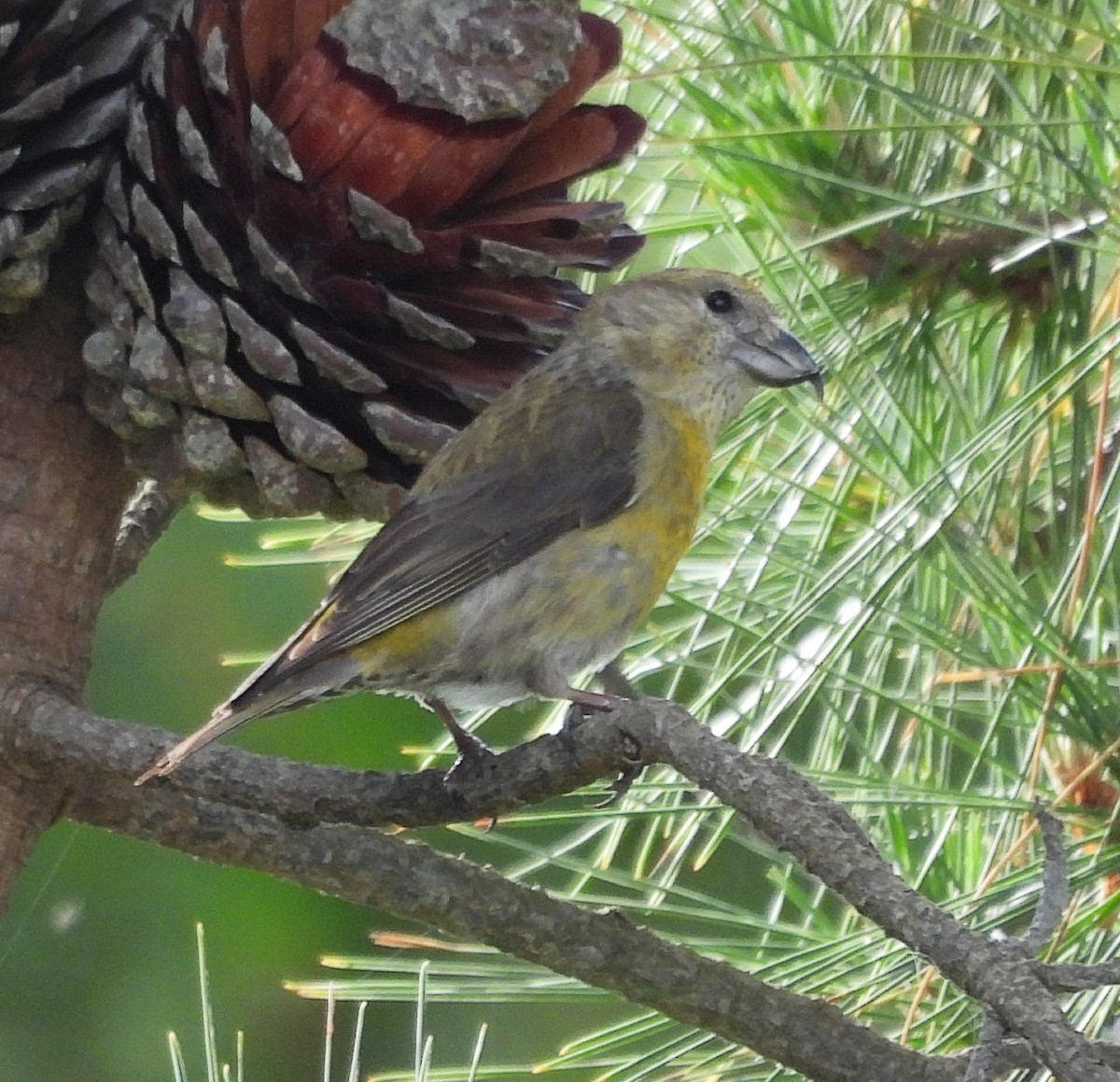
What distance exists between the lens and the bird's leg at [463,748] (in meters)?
1.32

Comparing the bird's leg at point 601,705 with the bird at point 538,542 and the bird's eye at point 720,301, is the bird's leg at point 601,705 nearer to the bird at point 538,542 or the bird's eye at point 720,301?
the bird at point 538,542

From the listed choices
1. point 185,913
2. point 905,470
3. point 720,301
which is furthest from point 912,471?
point 185,913

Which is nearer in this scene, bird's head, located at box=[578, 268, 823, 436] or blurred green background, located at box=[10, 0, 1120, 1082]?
blurred green background, located at box=[10, 0, 1120, 1082]

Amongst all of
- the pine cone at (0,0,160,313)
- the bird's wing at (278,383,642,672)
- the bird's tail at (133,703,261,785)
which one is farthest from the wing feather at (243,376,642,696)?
the pine cone at (0,0,160,313)

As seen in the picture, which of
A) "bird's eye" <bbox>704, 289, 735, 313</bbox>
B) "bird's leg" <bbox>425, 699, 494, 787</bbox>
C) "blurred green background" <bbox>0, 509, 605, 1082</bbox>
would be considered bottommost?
"blurred green background" <bbox>0, 509, 605, 1082</bbox>

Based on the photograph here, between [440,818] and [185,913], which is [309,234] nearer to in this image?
[440,818]

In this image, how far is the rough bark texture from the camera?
4.02 feet

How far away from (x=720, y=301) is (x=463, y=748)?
0.59 metres

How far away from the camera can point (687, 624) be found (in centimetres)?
157

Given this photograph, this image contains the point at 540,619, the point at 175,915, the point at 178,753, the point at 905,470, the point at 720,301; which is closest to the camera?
the point at 178,753

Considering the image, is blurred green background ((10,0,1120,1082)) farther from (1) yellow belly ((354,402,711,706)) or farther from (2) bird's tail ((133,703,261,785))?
(2) bird's tail ((133,703,261,785))

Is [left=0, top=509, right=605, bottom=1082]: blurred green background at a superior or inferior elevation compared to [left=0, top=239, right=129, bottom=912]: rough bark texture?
inferior

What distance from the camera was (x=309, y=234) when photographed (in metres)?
1.23

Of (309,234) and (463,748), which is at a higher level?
(309,234)
